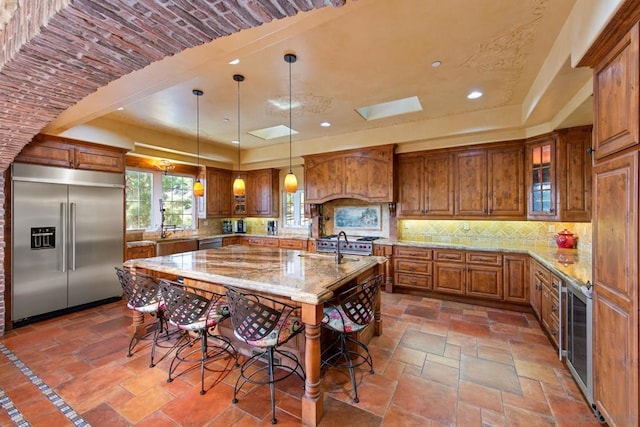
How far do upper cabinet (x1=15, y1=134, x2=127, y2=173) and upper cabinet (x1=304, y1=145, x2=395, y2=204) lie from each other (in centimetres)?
325

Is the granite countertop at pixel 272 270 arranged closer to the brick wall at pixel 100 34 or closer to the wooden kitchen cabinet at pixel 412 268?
the brick wall at pixel 100 34

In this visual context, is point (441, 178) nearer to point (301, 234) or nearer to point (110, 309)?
point (301, 234)

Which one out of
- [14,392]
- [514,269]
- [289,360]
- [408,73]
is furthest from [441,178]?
[14,392]

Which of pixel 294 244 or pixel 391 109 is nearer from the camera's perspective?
Answer: pixel 391 109

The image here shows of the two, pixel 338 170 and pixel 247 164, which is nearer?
pixel 338 170

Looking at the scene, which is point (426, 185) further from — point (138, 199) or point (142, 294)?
point (138, 199)

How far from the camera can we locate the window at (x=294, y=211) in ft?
21.4

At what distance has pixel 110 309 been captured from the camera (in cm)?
401

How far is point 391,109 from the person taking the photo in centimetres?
427

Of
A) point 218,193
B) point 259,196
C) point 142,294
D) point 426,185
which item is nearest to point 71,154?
point 142,294

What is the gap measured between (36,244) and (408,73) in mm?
5045

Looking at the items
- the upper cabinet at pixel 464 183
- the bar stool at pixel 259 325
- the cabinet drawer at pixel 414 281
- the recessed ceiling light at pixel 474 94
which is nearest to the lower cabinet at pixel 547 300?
the upper cabinet at pixel 464 183

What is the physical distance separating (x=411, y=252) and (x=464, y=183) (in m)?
1.42

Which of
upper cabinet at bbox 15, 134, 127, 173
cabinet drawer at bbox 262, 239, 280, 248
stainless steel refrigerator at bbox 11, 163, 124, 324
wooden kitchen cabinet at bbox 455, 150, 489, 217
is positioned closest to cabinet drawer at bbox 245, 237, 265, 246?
cabinet drawer at bbox 262, 239, 280, 248
